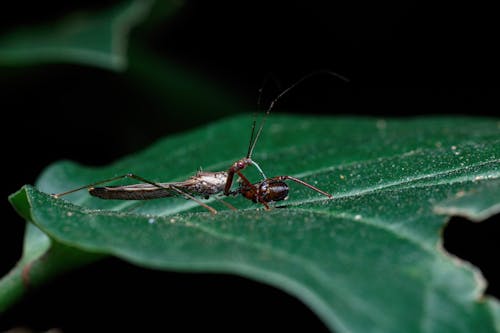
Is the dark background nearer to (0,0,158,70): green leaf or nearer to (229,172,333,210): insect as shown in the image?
(0,0,158,70): green leaf

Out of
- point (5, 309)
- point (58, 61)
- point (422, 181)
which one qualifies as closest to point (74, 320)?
point (5, 309)

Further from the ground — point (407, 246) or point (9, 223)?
point (407, 246)

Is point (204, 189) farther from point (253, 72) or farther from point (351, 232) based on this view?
point (253, 72)

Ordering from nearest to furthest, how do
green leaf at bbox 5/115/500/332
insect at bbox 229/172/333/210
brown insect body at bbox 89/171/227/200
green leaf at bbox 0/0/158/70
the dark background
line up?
green leaf at bbox 5/115/500/332 → insect at bbox 229/172/333/210 → brown insect body at bbox 89/171/227/200 → green leaf at bbox 0/0/158/70 → the dark background

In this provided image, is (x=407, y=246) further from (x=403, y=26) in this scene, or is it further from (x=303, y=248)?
(x=403, y=26)

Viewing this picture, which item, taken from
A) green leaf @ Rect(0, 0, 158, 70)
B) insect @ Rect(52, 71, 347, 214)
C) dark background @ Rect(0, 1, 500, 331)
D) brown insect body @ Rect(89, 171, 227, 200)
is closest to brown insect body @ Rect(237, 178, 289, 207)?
insect @ Rect(52, 71, 347, 214)

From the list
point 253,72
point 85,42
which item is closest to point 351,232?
point 85,42

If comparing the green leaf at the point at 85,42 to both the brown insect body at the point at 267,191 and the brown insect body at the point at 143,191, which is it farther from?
the brown insect body at the point at 267,191

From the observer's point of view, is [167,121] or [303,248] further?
[167,121]
